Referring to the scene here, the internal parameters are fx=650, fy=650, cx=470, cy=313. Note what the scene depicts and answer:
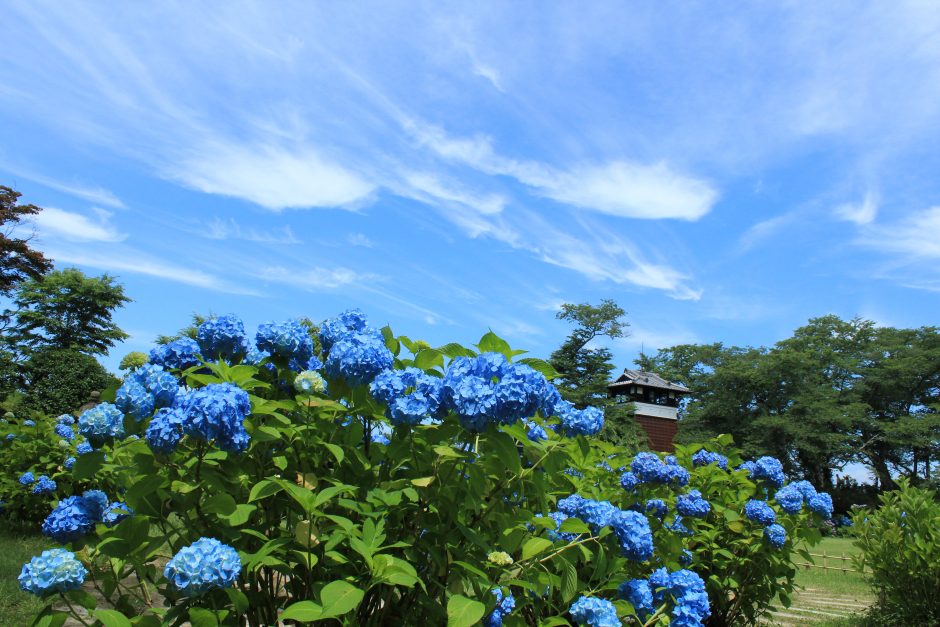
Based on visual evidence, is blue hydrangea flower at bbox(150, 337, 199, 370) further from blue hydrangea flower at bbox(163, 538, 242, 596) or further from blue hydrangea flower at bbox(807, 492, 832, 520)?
blue hydrangea flower at bbox(807, 492, 832, 520)

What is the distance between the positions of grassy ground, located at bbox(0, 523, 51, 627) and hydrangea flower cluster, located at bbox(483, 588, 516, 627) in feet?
7.06

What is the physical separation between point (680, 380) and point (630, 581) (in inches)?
1669

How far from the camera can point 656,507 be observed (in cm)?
357

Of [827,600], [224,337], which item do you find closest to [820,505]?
[224,337]

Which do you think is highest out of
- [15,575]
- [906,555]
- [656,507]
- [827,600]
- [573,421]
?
[573,421]

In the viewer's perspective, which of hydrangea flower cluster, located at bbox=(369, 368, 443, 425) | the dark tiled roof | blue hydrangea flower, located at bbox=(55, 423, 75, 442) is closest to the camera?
hydrangea flower cluster, located at bbox=(369, 368, 443, 425)

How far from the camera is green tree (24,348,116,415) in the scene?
64.3 feet

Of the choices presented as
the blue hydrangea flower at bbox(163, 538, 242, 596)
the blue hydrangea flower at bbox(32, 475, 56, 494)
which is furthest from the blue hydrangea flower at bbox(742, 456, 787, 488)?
the blue hydrangea flower at bbox(32, 475, 56, 494)

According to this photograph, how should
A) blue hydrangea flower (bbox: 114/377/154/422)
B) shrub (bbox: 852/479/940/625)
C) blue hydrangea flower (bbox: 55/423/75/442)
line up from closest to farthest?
1. blue hydrangea flower (bbox: 114/377/154/422)
2. shrub (bbox: 852/479/940/625)
3. blue hydrangea flower (bbox: 55/423/75/442)

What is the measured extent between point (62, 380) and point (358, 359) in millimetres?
21912

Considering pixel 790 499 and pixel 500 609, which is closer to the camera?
pixel 500 609

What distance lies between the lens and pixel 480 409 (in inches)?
70.7

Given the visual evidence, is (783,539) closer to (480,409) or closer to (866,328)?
(480,409)

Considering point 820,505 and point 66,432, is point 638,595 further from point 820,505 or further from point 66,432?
point 66,432
